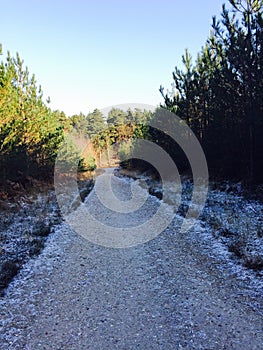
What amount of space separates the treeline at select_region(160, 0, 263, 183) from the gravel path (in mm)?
6713

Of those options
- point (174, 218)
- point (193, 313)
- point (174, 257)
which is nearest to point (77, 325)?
point (193, 313)

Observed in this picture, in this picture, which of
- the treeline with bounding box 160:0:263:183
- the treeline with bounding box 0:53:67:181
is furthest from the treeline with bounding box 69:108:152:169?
the treeline with bounding box 160:0:263:183

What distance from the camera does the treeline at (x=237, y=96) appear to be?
33.0 ft

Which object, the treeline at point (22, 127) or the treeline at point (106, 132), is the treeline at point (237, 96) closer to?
the treeline at point (22, 127)

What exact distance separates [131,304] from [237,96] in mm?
9799

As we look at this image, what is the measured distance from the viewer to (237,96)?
10.9 metres

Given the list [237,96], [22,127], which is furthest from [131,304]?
[22,127]

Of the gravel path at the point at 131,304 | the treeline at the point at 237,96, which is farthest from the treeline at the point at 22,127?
the treeline at the point at 237,96

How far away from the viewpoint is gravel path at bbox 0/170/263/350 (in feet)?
10.6

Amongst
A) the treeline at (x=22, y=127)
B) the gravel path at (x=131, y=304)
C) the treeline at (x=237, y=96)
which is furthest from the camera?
the treeline at (x=22, y=127)

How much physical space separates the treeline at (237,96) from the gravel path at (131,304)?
6.71 meters

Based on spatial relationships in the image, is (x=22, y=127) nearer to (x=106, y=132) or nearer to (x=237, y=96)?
(x=237, y=96)

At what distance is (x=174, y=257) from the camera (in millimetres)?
5836

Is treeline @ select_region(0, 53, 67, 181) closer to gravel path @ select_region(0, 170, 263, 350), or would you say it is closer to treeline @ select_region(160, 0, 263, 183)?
gravel path @ select_region(0, 170, 263, 350)
